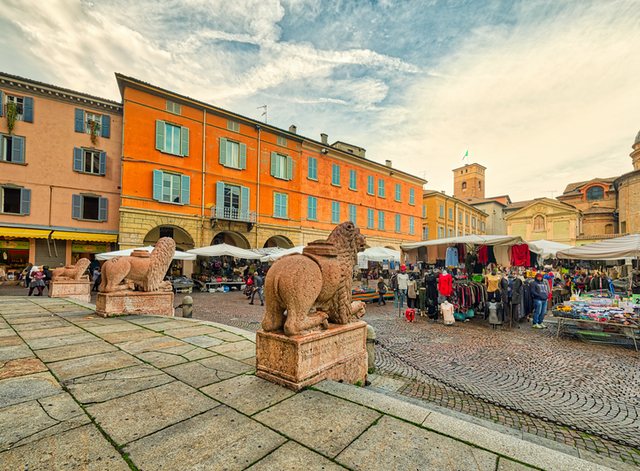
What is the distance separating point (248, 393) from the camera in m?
2.74

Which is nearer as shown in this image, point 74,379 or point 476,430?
point 476,430

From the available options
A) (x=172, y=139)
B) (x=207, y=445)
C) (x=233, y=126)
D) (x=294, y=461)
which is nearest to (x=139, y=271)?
(x=207, y=445)

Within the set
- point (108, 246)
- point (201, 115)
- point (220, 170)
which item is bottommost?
point (108, 246)

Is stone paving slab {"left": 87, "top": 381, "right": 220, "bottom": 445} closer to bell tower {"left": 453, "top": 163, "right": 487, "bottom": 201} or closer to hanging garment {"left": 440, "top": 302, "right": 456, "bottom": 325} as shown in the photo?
hanging garment {"left": 440, "top": 302, "right": 456, "bottom": 325}

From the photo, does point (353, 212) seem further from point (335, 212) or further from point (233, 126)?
point (233, 126)

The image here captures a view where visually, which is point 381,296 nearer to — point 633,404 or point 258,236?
point 633,404

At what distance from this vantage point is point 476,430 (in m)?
2.14

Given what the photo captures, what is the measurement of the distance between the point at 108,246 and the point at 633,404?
2328 cm

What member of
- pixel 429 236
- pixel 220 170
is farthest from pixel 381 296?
pixel 429 236

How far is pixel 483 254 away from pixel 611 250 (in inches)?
143

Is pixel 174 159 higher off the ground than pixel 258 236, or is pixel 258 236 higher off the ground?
pixel 174 159

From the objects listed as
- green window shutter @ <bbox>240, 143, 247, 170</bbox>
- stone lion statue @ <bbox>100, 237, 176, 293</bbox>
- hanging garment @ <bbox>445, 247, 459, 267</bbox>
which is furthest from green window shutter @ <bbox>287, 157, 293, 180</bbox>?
stone lion statue @ <bbox>100, 237, 176, 293</bbox>

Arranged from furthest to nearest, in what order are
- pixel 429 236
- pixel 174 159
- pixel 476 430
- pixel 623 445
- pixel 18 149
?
pixel 429 236 < pixel 174 159 < pixel 18 149 < pixel 623 445 < pixel 476 430

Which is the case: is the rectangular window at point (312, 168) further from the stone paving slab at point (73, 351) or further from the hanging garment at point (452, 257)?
the stone paving slab at point (73, 351)
